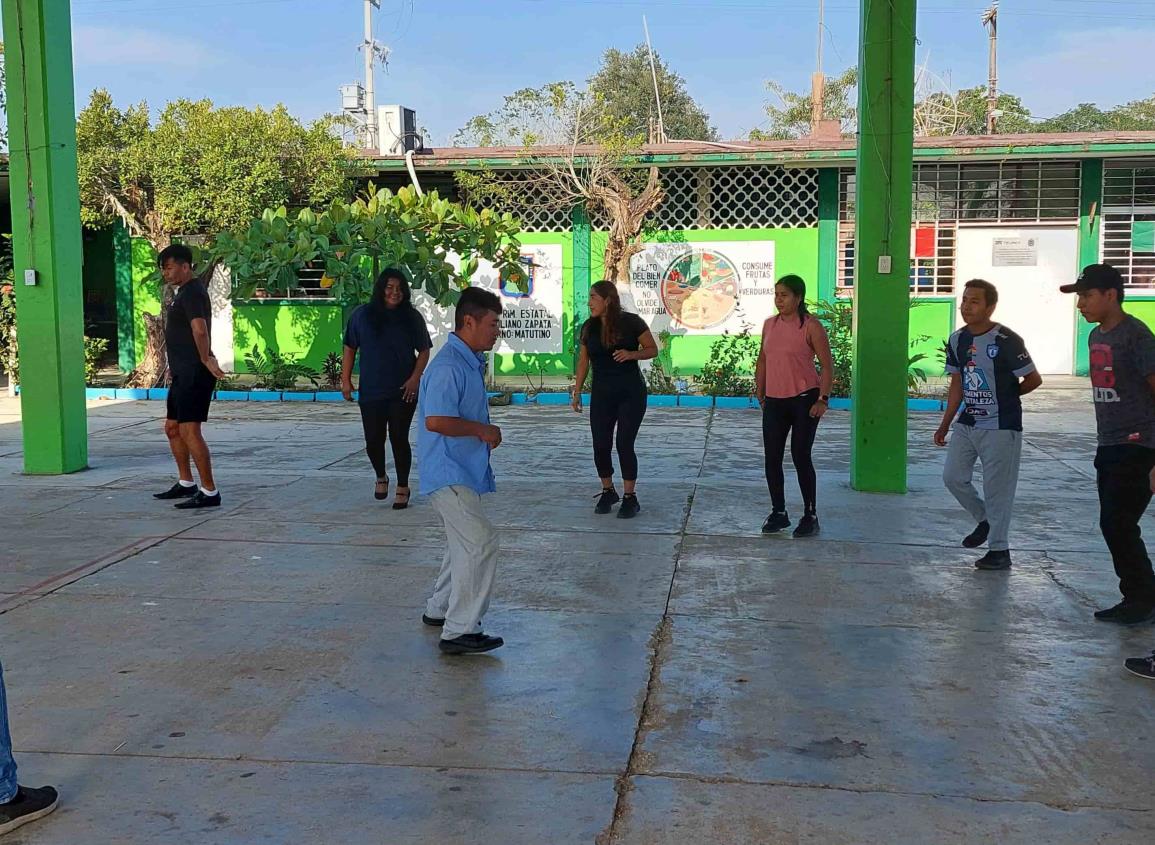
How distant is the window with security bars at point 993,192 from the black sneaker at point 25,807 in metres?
15.3

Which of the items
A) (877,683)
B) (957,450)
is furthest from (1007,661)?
(957,450)

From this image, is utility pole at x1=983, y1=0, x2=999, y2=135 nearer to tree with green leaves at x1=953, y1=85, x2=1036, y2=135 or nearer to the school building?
tree with green leaves at x1=953, y1=85, x2=1036, y2=135

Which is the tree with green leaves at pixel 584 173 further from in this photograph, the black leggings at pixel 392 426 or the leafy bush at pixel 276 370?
the black leggings at pixel 392 426

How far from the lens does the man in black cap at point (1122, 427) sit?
497 centimetres

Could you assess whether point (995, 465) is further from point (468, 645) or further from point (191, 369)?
point (191, 369)

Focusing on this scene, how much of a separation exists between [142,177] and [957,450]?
12907mm

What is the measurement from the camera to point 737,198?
56.3 ft

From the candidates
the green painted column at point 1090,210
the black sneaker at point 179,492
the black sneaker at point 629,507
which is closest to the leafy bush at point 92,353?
the black sneaker at point 179,492

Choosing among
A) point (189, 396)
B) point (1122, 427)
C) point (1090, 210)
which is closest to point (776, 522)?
point (1122, 427)

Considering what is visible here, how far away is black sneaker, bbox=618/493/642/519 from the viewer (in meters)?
7.59

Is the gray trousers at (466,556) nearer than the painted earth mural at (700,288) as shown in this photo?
Yes

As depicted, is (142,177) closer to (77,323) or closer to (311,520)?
(77,323)

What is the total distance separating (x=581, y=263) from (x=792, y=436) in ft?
34.9

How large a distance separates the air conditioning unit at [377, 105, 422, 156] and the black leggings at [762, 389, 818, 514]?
490 inches
